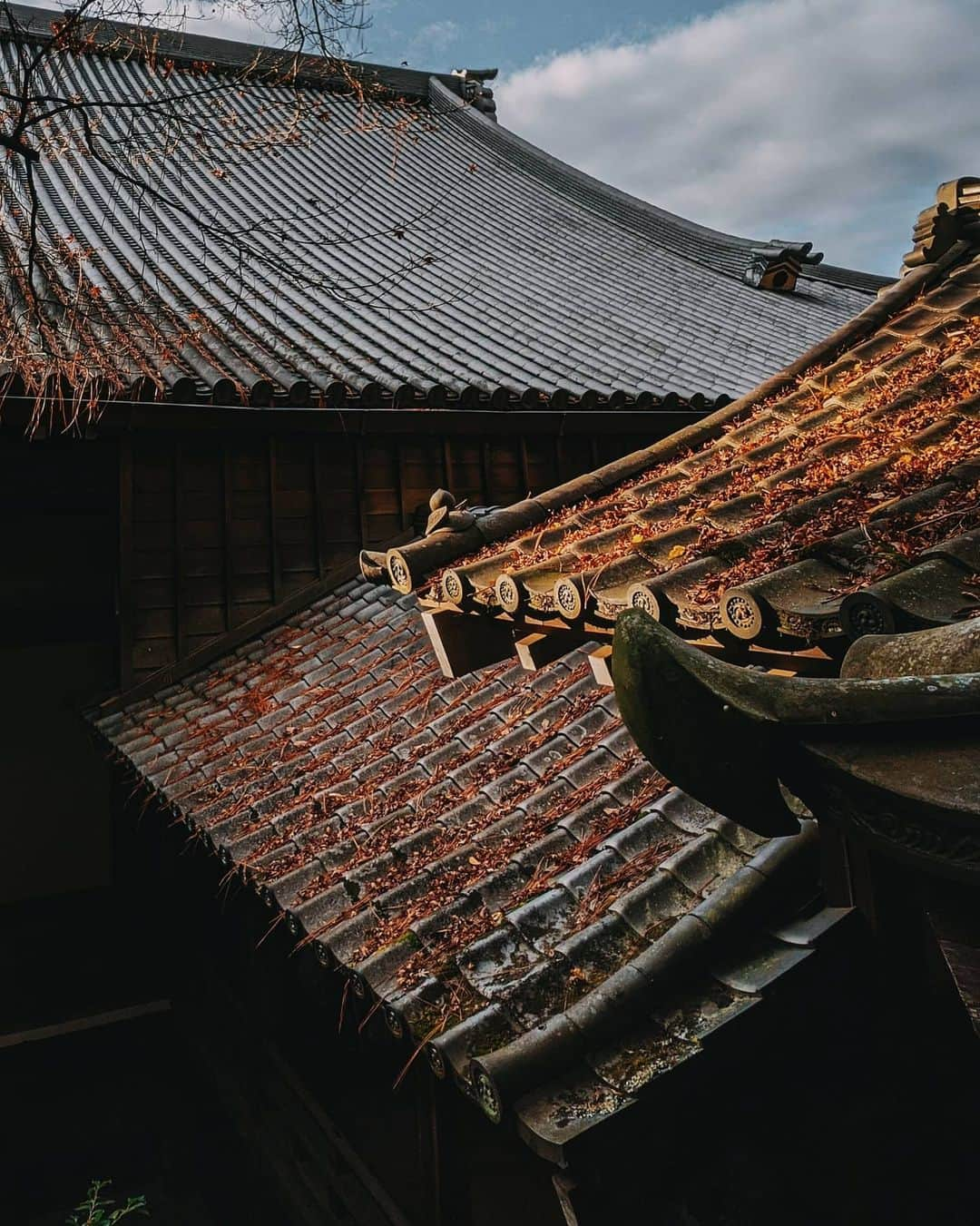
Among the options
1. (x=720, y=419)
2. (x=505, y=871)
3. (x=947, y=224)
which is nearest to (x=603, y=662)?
(x=505, y=871)

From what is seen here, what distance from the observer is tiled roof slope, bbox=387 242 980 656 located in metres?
1.59

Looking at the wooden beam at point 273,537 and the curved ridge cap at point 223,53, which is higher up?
the curved ridge cap at point 223,53

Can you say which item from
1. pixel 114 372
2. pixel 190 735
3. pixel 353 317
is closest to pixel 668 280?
pixel 353 317

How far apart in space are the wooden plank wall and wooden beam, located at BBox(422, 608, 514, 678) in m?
4.14

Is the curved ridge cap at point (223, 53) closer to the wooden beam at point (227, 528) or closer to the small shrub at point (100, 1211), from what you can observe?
the wooden beam at point (227, 528)

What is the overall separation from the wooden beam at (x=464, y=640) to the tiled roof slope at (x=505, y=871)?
62cm

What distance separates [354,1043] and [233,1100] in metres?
1.64

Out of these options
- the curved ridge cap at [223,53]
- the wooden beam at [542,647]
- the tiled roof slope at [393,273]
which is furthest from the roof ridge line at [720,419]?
the curved ridge cap at [223,53]

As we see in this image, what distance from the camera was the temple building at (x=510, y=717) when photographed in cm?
154

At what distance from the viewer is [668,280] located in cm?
1240

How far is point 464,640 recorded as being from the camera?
291 centimetres

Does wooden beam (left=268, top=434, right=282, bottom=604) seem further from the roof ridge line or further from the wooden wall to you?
the roof ridge line

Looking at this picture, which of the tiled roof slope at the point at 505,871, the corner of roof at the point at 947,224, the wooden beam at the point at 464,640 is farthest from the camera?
the corner of roof at the point at 947,224

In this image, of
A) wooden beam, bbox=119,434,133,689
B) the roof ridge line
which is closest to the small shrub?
wooden beam, bbox=119,434,133,689
